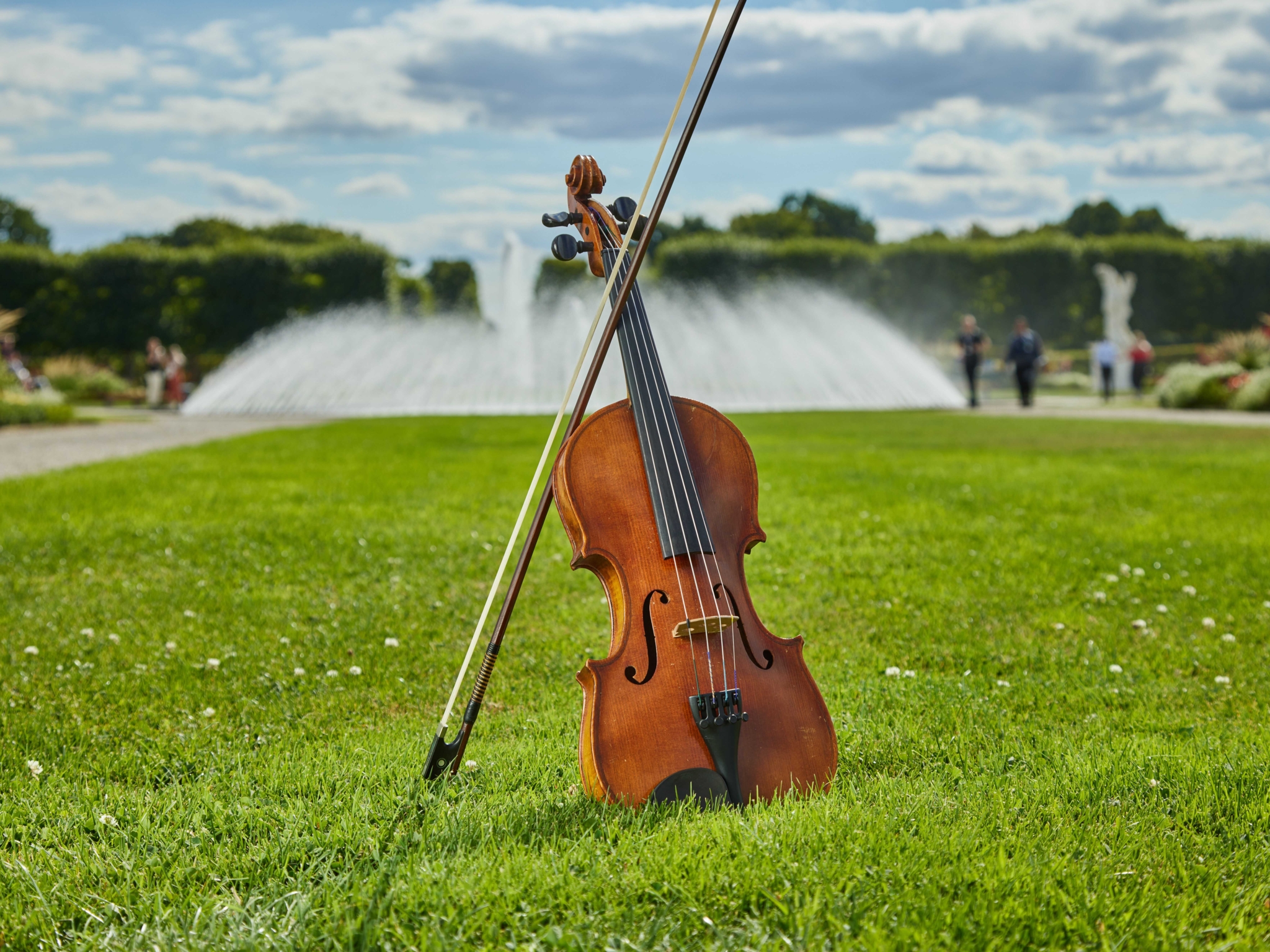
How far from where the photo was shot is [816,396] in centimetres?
2295

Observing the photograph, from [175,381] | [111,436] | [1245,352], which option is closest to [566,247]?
[111,436]

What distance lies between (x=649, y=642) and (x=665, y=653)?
5 centimetres

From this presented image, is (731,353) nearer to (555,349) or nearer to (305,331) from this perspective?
(555,349)

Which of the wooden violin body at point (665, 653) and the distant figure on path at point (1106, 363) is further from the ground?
the distant figure on path at point (1106, 363)

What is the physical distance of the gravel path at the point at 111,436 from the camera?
11734 millimetres

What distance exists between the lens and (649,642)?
2555 mm

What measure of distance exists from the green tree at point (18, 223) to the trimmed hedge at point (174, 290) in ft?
172

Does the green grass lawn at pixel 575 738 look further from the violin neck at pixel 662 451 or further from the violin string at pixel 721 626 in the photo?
the violin neck at pixel 662 451

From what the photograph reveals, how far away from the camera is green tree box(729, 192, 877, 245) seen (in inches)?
2795

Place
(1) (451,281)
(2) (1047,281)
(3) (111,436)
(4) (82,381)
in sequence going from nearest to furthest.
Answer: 1. (3) (111,436)
2. (4) (82,381)
3. (2) (1047,281)
4. (1) (451,281)

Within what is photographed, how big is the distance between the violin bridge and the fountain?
57.9 ft

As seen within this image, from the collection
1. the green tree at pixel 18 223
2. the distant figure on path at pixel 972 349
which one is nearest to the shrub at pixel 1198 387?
the distant figure on path at pixel 972 349

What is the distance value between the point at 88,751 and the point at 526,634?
187 cm

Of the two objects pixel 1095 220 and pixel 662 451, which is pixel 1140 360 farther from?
pixel 1095 220
